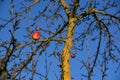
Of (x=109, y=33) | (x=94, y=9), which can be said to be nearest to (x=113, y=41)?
(x=109, y=33)

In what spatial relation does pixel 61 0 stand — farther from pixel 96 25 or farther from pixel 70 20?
pixel 96 25

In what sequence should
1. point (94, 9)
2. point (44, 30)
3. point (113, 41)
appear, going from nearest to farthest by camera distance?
point (44, 30)
point (94, 9)
point (113, 41)

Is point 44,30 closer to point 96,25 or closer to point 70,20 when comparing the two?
point 70,20

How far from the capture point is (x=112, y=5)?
4.72 m

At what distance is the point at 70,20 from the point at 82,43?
1064mm

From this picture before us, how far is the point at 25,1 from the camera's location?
16.2 ft

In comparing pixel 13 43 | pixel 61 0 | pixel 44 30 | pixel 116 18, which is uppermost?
pixel 61 0

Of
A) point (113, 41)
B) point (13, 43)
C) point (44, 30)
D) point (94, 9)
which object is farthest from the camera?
point (113, 41)

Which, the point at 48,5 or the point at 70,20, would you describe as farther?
the point at 48,5

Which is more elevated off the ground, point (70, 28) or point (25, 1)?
point (25, 1)

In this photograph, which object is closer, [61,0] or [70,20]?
[70,20]

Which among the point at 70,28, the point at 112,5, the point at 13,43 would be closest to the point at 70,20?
the point at 70,28

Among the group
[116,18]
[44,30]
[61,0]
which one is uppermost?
[61,0]

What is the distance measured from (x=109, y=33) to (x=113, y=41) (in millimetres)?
164
